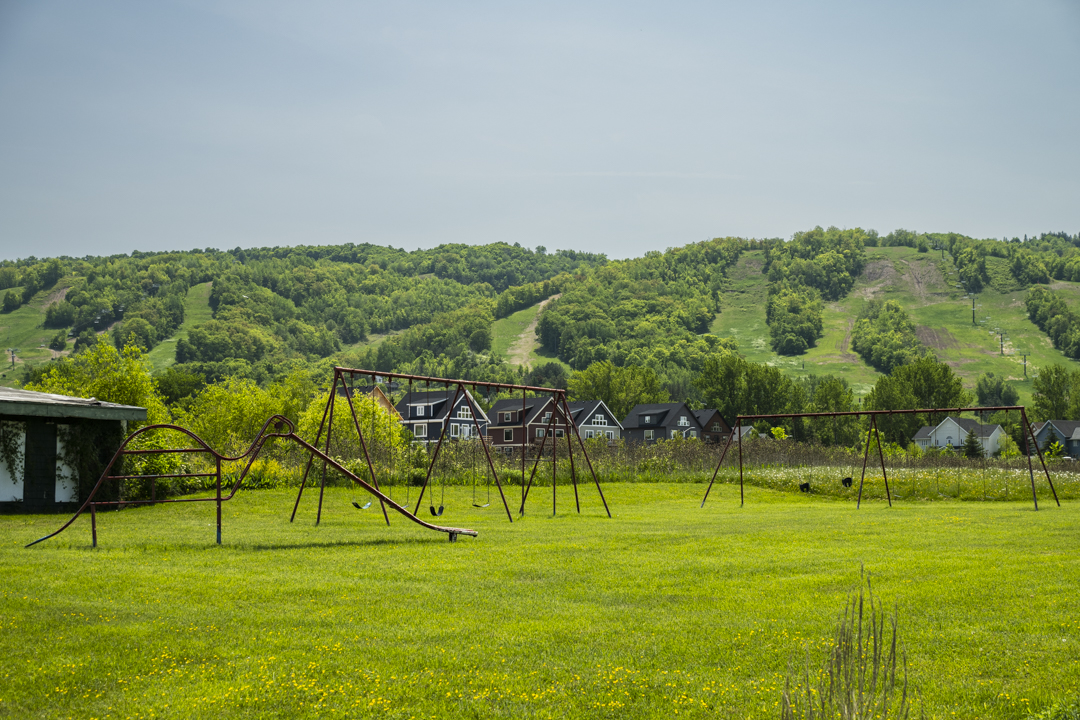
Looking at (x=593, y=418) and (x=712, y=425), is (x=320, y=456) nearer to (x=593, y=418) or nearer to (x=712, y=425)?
(x=593, y=418)

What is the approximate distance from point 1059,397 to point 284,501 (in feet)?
349

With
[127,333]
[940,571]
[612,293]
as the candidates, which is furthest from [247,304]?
[940,571]

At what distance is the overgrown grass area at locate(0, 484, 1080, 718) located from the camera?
245 inches

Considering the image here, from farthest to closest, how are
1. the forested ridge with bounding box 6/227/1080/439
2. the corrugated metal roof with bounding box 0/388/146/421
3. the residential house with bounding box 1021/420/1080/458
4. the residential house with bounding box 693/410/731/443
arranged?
1. the forested ridge with bounding box 6/227/1080/439
2. the residential house with bounding box 693/410/731/443
3. the residential house with bounding box 1021/420/1080/458
4. the corrugated metal roof with bounding box 0/388/146/421

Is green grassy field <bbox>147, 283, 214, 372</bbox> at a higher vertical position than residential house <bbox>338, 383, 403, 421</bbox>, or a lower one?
higher

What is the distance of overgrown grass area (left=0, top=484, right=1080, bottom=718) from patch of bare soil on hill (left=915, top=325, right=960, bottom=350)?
6901 inches

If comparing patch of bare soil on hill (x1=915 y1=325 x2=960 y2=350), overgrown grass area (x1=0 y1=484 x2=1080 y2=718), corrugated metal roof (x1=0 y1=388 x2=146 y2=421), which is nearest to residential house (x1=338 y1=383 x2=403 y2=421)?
corrugated metal roof (x1=0 y1=388 x2=146 y2=421)

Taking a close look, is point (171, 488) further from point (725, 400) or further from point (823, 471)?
point (725, 400)

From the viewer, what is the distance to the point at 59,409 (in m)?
21.7

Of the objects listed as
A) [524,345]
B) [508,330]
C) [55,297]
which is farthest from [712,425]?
[55,297]

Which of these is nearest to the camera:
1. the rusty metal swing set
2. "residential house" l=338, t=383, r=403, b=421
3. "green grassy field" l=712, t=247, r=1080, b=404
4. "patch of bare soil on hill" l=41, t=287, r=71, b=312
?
the rusty metal swing set

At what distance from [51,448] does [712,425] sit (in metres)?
84.4

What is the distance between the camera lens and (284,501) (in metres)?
25.4

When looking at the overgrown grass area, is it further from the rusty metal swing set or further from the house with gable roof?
the house with gable roof
